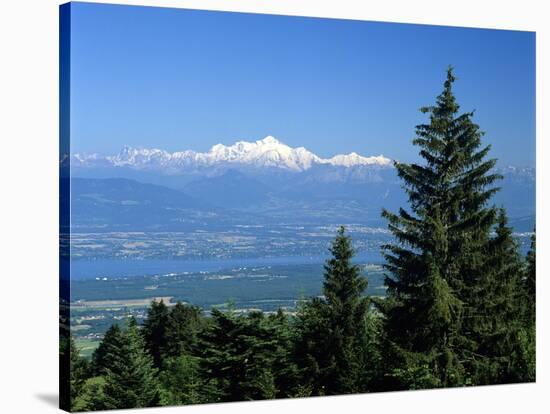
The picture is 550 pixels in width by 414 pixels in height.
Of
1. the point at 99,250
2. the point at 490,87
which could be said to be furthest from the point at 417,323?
Result: the point at 99,250

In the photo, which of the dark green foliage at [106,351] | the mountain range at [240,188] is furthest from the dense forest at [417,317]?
the dark green foliage at [106,351]

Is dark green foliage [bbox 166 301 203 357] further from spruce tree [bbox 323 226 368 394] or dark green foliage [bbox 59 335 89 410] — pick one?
spruce tree [bbox 323 226 368 394]

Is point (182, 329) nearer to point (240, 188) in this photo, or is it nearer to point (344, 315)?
point (240, 188)

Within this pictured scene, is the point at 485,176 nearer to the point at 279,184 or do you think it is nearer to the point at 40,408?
the point at 279,184

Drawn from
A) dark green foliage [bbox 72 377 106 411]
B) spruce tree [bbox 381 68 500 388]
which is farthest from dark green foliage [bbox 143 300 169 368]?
spruce tree [bbox 381 68 500 388]

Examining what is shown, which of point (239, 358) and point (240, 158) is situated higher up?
point (240, 158)

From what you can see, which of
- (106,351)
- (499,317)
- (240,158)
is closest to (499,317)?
(499,317)
